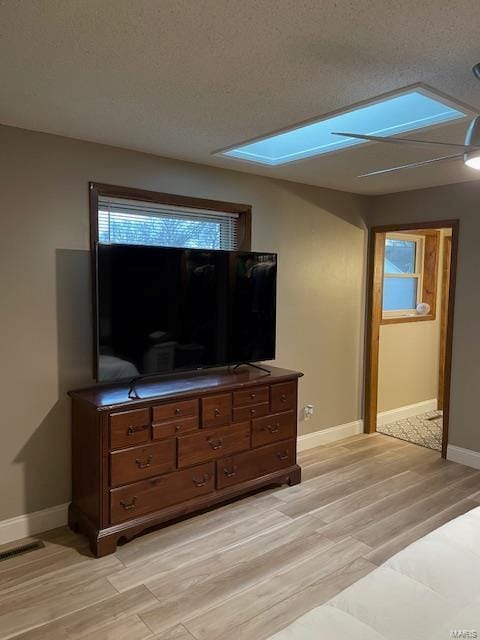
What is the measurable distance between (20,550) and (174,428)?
109cm

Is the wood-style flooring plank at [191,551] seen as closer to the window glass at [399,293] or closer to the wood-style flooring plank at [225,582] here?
the wood-style flooring plank at [225,582]

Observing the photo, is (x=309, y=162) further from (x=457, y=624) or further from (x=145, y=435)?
(x=457, y=624)

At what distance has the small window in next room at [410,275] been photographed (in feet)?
18.0

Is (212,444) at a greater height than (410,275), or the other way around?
(410,275)

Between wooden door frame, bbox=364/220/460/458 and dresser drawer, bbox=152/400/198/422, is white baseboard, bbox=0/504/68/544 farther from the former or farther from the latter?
wooden door frame, bbox=364/220/460/458

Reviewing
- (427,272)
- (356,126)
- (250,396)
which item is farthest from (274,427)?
(427,272)

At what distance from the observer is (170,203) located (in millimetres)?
3381

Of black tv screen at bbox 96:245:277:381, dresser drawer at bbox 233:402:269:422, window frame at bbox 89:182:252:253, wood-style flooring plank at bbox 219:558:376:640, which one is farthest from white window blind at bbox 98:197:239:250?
wood-style flooring plank at bbox 219:558:376:640

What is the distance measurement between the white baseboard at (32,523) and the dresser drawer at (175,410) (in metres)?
0.87

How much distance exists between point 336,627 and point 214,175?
3.07 metres

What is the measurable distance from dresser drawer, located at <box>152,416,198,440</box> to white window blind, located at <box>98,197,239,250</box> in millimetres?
1253

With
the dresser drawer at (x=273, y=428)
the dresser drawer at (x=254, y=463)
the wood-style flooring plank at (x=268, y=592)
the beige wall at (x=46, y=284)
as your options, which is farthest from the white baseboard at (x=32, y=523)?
the dresser drawer at (x=273, y=428)

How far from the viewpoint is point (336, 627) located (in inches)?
47.7

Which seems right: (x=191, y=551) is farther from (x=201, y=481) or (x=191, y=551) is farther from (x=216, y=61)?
(x=216, y=61)
